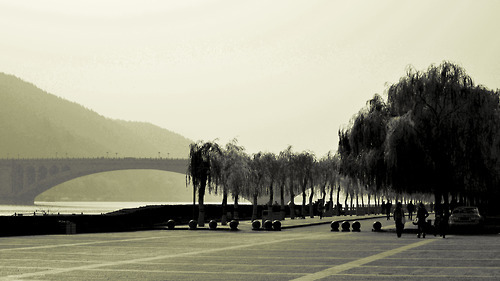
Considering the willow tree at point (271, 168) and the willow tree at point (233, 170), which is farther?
the willow tree at point (271, 168)

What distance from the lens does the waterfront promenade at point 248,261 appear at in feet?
63.2

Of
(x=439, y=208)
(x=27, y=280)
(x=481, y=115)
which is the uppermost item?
(x=481, y=115)

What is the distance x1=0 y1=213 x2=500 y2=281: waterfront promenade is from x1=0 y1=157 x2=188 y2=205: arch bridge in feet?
483

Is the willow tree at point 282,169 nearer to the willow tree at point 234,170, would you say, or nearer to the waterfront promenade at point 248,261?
the willow tree at point 234,170

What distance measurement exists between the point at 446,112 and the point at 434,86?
67.2 inches

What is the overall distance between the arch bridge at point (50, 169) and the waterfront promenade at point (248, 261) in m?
147

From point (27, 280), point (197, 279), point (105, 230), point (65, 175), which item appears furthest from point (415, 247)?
point (65, 175)

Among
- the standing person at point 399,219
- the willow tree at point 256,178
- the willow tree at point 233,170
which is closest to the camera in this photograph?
the standing person at point 399,219

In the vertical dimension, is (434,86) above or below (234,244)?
above

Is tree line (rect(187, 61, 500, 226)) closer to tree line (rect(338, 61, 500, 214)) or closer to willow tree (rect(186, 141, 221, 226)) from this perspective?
tree line (rect(338, 61, 500, 214))

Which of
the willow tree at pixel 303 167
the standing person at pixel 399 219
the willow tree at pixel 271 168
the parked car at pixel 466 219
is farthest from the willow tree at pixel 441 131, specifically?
the willow tree at pixel 303 167

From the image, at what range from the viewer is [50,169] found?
182 meters

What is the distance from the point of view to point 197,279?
18562 millimetres

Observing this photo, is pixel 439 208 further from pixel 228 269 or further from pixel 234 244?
pixel 228 269
